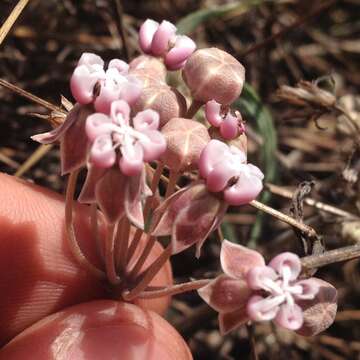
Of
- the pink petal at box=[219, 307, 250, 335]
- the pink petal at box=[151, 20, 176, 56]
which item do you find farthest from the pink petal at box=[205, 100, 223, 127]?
the pink petal at box=[219, 307, 250, 335]

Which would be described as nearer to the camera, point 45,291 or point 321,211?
point 45,291

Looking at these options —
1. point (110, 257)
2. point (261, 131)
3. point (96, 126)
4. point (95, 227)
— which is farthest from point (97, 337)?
point (261, 131)

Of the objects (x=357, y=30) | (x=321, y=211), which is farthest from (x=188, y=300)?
(x=357, y=30)

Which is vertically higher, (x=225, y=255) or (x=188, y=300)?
(x=225, y=255)

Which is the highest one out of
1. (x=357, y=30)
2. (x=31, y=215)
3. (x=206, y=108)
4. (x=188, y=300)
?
(x=206, y=108)

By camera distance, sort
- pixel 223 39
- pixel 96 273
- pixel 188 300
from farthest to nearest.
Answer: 1. pixel 223 39
2. pixel 188 300
3. pixel 96 273

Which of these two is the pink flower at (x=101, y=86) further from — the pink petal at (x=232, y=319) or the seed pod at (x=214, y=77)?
the pink petal at (x=232, y=319)

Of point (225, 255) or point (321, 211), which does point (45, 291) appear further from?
point (321, 211)
